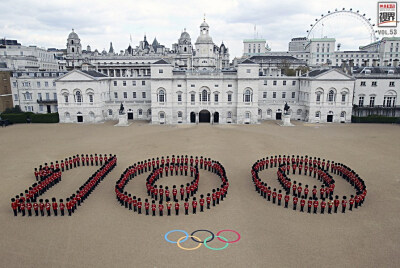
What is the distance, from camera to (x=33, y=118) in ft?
178

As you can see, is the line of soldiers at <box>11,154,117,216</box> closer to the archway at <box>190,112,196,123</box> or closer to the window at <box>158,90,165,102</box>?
the window at <box>158,90,165,102</box>

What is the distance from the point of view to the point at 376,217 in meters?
18.5

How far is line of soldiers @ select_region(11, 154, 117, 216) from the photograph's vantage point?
18.5m

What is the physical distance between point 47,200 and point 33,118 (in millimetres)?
41664

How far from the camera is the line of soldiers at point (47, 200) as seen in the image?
18.5m

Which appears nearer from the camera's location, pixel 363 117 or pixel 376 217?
pixel 376 217

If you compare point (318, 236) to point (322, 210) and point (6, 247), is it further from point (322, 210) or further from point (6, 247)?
point (6, 247)

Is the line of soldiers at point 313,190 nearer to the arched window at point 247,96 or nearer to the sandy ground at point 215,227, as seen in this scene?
the sandy ground at point 215,227

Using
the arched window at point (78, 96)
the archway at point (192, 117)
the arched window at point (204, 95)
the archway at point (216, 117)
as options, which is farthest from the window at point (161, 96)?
the arched window at point (78, 96)

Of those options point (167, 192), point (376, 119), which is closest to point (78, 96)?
point (167, 192)

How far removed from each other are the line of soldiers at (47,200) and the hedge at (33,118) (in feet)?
107

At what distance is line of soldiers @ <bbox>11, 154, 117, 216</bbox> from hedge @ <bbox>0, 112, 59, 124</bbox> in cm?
3276

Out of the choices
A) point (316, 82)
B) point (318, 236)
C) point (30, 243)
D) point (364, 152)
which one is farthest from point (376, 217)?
point (316, 82)

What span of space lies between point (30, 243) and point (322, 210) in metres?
16.7
